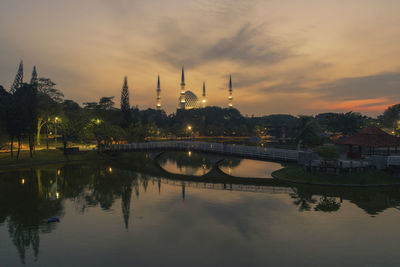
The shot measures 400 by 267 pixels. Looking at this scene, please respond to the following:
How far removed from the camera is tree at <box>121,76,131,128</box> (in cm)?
12848

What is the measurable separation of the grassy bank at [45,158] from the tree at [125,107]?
4774cm

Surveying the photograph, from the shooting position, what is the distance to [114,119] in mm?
124312

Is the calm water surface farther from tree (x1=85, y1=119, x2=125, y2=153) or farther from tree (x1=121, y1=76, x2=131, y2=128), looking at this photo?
tree (x1=121, y1=76, x2=131, y2=128)

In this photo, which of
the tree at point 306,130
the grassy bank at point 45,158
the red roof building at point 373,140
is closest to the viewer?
the red roof building at point 373,140

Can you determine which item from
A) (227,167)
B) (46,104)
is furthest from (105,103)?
(227,167)

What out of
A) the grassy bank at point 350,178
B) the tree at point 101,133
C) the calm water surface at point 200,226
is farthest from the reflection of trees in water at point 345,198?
the tree at point 101,133

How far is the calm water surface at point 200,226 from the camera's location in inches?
753

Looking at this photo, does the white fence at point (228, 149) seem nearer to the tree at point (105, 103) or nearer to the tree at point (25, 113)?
the tree at point (25, 113)

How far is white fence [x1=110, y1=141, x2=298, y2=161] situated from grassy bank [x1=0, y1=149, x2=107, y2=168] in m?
7.31

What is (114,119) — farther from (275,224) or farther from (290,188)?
(275,224)

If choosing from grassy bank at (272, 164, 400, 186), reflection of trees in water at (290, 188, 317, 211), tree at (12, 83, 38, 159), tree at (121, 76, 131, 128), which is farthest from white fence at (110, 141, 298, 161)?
tree at (121, 76, 131, 128)

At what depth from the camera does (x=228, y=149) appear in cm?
5512

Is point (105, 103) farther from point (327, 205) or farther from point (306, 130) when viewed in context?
point (327, 205)

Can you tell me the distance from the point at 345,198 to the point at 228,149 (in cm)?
2527
